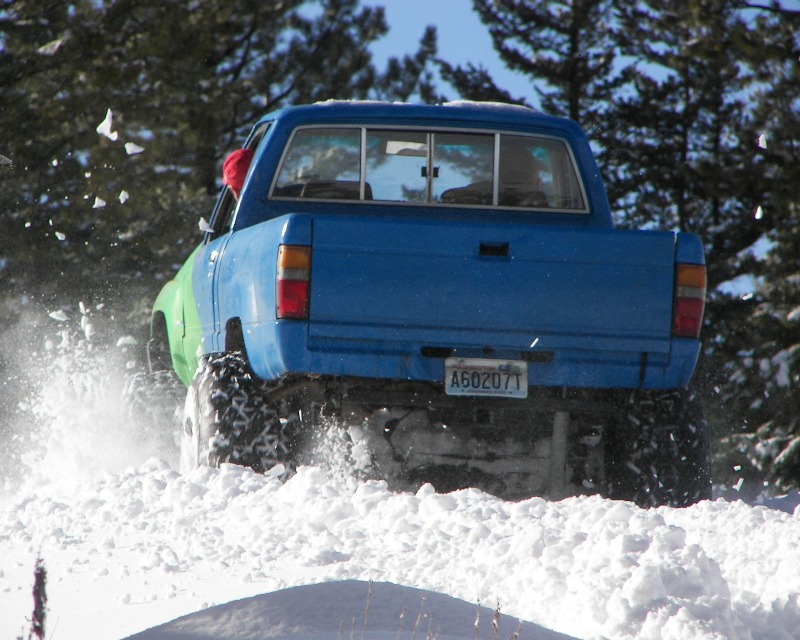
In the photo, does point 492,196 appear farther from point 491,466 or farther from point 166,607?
point 166,607

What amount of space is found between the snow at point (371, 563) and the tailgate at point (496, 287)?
71 cm

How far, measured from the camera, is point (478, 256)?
4.93 meters

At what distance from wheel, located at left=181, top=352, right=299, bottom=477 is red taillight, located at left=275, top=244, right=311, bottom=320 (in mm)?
688

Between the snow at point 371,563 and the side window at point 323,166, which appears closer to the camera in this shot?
the snow at point 371,563

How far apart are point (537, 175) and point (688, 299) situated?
58.0 inches

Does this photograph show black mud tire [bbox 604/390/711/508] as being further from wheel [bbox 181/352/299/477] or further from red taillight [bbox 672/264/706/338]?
wheel [bbox 181/352/299/477]

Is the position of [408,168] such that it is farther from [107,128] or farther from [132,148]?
[132,148]

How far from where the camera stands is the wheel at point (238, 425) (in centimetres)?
530

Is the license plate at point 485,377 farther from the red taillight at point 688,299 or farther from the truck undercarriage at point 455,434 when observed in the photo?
the red taillight at point 688,299

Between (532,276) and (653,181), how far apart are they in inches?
648

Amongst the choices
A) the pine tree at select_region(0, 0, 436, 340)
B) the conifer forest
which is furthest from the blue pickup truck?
the pine tree at select_region(0, 0, 436, 340)

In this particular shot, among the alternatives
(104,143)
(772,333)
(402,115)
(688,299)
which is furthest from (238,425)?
(772,333)

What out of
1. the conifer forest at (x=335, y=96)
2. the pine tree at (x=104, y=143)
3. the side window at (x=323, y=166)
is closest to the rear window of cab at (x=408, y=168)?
the side window at (x=323, y=166)

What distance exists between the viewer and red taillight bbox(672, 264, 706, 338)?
16.3 feet
